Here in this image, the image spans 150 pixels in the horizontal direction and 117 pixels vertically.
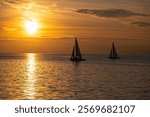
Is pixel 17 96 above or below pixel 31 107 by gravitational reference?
below

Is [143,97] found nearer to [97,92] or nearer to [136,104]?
[97,92]

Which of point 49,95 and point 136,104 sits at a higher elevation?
point 136,104

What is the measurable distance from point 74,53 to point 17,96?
78.7 metres

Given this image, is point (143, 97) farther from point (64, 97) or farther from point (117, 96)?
point (64, 97)

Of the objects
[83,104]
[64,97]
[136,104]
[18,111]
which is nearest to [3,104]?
[18,111]

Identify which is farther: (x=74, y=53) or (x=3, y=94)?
(x=74, y=53)

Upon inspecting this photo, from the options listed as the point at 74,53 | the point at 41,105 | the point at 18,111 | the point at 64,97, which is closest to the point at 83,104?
the point at 41,105

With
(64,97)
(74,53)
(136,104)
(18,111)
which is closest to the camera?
(18,111)

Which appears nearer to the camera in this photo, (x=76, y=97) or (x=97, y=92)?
(x=76, y=97)

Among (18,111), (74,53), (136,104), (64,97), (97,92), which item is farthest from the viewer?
(74,53)

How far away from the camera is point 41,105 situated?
18938 millimetres

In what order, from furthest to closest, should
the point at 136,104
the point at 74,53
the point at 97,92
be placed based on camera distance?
the point at 74,53, the point at 97,92, the point at 136,104

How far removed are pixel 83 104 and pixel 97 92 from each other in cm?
2022

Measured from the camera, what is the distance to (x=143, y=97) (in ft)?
122
